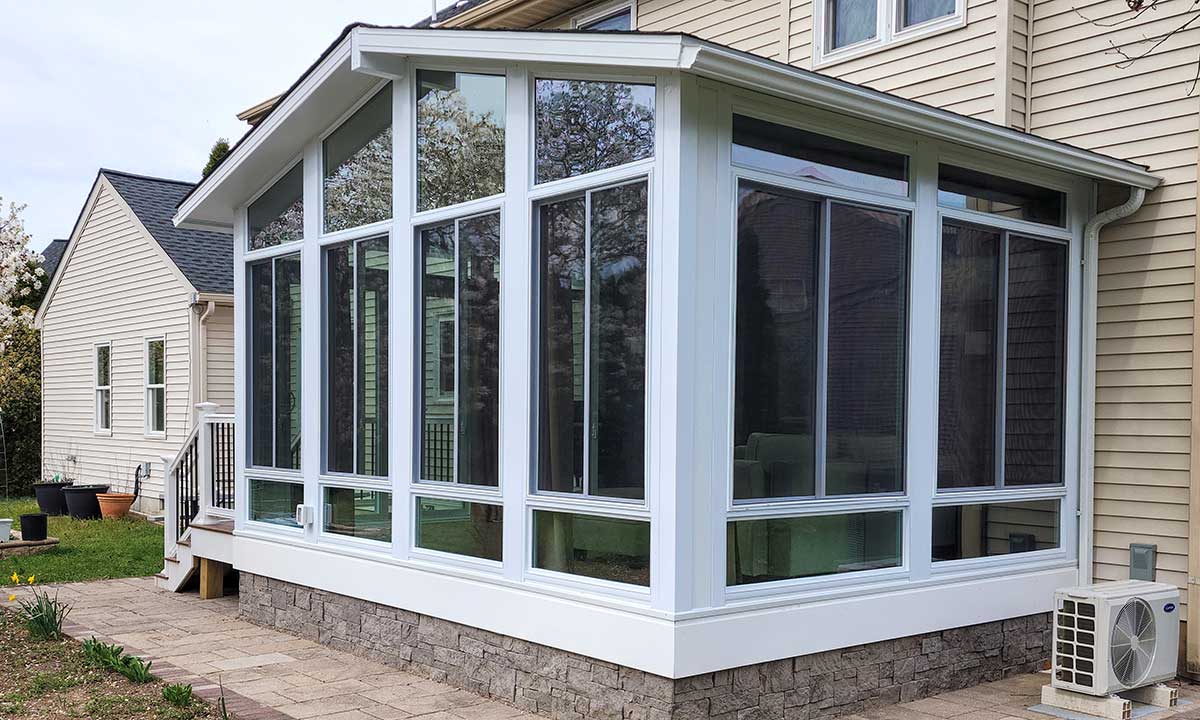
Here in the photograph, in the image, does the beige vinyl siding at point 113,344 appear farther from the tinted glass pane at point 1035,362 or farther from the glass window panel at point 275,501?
the tinted glass pane at point 1035,362

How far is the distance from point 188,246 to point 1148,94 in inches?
466

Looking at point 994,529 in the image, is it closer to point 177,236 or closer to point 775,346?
point 775,346

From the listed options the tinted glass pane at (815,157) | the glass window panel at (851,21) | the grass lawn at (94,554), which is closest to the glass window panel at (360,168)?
the tinted glass pane at (815,157)

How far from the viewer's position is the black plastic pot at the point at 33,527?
36.1 feet

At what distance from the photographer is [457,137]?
6.04 metres

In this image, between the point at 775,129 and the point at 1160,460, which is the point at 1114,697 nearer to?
the point at 1160,460

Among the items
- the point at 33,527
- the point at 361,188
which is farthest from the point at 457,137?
the point at 33,527

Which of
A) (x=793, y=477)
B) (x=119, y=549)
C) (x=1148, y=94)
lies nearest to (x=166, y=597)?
(x=119, y=549)

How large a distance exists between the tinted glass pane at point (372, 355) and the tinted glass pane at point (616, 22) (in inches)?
161

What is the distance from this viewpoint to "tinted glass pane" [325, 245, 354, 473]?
6.80 meters

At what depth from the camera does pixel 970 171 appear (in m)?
5.94

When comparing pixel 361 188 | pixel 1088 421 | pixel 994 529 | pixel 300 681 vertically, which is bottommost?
pixel 300 681

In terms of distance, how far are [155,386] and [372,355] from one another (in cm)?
866

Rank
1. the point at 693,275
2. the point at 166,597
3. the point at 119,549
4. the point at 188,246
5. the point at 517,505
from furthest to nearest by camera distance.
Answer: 1. the point at 188,246
2. the point at 119,549
3. the point at 166,597
4. the point at 517,505
5. the point at 693,275
